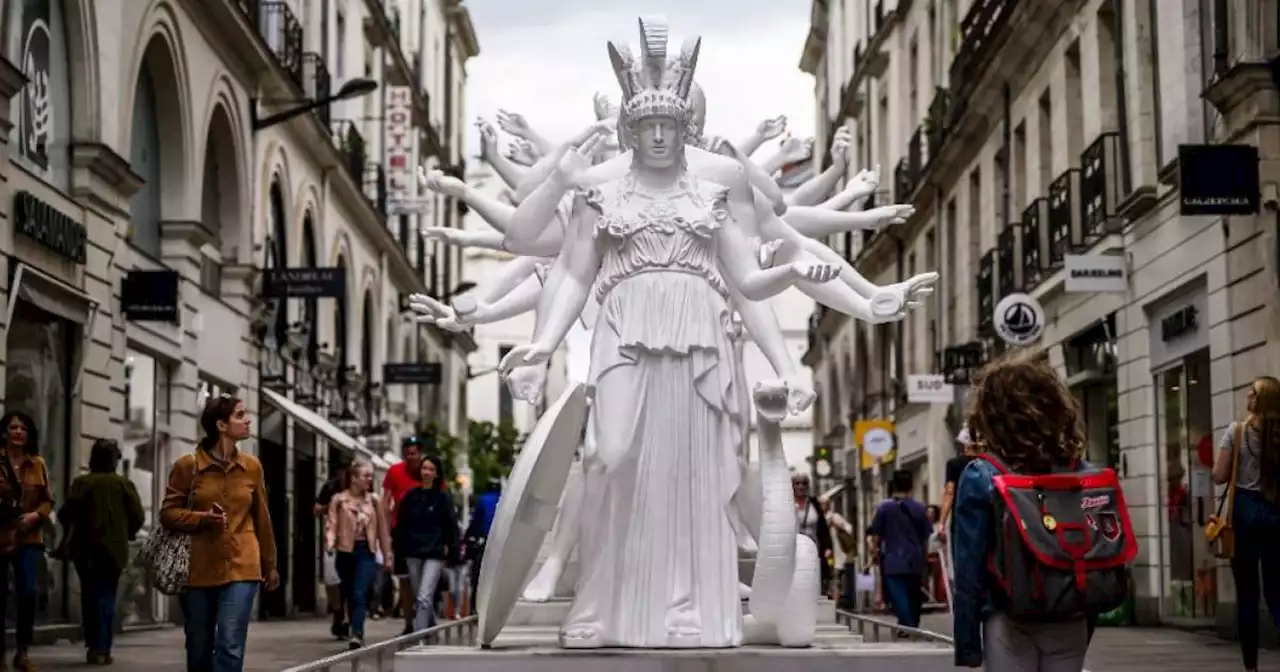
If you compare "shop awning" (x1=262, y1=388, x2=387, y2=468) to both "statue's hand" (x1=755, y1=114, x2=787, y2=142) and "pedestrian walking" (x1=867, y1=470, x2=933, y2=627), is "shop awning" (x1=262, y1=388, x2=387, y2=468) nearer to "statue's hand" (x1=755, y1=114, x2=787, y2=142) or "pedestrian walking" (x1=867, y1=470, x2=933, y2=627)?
"pedestrian walking" (x1=867, y1=470, x2=933, y2=627)

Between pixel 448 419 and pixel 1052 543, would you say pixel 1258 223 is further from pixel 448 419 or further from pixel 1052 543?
pixel 448 419

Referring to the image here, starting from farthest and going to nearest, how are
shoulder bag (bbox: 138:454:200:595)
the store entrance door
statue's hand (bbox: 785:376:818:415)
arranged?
the store entrance door
statue's hand (bbox: 785:376:818:415)
shoulder bag (bbox: 138:454:200:595)

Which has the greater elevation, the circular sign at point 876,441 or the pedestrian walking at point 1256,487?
the circular sign at point 876,441

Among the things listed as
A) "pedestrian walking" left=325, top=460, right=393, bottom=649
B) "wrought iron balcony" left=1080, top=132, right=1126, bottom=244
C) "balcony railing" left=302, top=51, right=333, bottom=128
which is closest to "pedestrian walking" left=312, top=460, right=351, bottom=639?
"pedestrian walking" left=325, top=460, right=393, bottom=649

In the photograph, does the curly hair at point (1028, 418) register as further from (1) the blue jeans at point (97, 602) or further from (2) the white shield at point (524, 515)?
(1) the blue jeans at point (97, 602)

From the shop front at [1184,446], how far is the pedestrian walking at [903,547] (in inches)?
113

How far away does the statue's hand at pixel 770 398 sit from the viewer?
375 inches

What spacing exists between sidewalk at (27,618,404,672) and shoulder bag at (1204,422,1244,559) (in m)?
6.13

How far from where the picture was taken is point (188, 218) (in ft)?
80.6

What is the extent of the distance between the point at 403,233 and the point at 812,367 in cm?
1883

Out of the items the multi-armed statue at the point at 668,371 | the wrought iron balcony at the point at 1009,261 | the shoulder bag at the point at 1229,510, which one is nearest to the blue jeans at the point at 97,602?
the multi-armed statue at the point at 668,371

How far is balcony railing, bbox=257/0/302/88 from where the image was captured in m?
30.4

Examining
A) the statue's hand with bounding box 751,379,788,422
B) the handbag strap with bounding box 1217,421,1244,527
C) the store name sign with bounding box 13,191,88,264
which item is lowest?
the handbag strap with bounding box 1217,421,1244,527

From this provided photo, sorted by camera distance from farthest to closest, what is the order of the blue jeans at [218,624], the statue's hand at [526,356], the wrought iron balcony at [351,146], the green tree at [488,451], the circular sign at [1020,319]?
the green tree at [488,451] < the wrought iron balcony at [351,146] < the circular sign at [1020,319] < the statue's hand at [526,356] < the blue jeans at [218,624]
